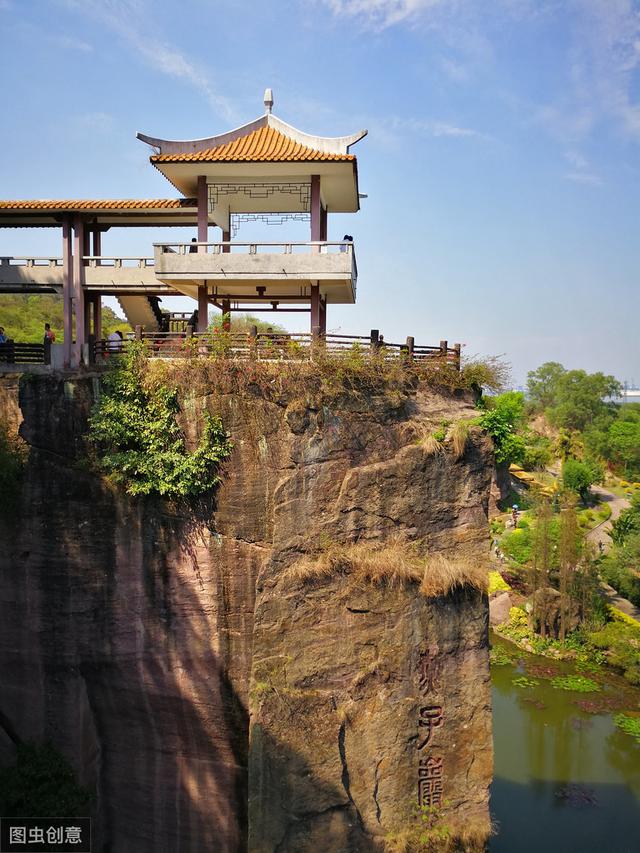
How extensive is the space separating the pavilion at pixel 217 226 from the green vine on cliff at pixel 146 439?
106 inches

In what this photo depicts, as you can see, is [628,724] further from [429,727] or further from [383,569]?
[383,569]

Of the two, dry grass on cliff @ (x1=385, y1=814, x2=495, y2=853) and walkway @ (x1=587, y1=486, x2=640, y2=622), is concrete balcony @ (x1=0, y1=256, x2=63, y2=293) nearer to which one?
dry grass on cliff @ (x1=385, y1=814, x2=495, y2=853)

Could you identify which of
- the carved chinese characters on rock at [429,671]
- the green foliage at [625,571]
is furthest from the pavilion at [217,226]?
the green foliage at [625,571]

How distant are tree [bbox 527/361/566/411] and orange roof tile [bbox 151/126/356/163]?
65915 millimetres

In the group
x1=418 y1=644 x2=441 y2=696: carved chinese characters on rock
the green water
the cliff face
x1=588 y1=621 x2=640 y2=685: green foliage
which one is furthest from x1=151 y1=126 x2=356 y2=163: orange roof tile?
x1=588 y1=621 x2=640 y2=685: green foliage

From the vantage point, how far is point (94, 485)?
469 inches

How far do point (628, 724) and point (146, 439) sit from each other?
2004cm

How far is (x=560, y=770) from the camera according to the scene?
1989 centimetres

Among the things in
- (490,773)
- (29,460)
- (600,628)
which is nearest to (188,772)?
(490,773)

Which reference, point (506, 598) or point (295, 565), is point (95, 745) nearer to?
point (295, 565)

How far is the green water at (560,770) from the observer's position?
16516 mm

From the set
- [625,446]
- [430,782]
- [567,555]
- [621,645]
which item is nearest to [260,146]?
[430,782]

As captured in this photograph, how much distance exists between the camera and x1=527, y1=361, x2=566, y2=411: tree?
2960 inches

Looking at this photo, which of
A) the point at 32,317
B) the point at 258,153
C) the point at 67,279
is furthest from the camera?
the point at 32,317
